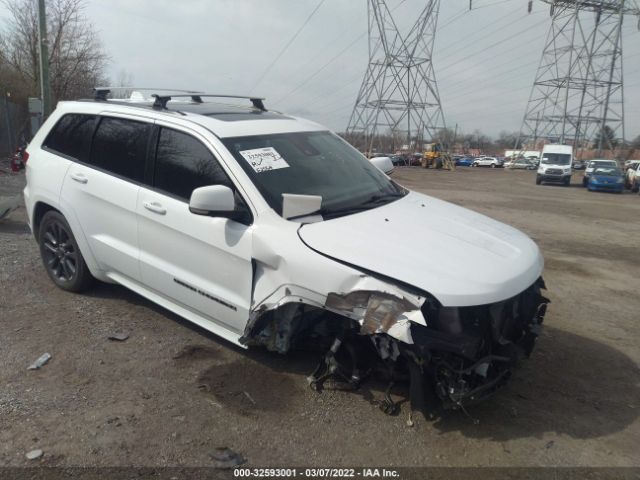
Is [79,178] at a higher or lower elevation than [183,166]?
lower

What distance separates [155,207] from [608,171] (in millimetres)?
27749

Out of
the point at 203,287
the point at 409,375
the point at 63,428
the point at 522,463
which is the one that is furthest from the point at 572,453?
the point at 63,428

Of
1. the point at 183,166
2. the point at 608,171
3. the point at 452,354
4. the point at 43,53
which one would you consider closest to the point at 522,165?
the point at 608,171

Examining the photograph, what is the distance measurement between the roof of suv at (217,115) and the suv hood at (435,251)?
43.2 inches

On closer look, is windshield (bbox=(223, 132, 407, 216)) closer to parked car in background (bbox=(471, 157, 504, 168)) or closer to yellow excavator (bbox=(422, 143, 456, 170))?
yellow excavator (bbox=(422, 143, 456, 170))

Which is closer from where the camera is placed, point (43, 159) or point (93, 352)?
point (93, 352)

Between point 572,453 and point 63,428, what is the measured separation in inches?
115

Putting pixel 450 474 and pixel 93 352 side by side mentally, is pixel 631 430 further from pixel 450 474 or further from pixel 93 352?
pixel 93 352

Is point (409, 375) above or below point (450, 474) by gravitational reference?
above

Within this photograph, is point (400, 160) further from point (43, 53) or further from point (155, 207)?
point (155, 207)

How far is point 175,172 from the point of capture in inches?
150

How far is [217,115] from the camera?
4.10 m

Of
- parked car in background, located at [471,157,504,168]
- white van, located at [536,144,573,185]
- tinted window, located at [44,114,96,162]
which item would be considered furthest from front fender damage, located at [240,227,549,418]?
parked car in background, located at [471,157,504,168]

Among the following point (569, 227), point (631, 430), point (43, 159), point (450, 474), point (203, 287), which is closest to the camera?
point (450, 474)
